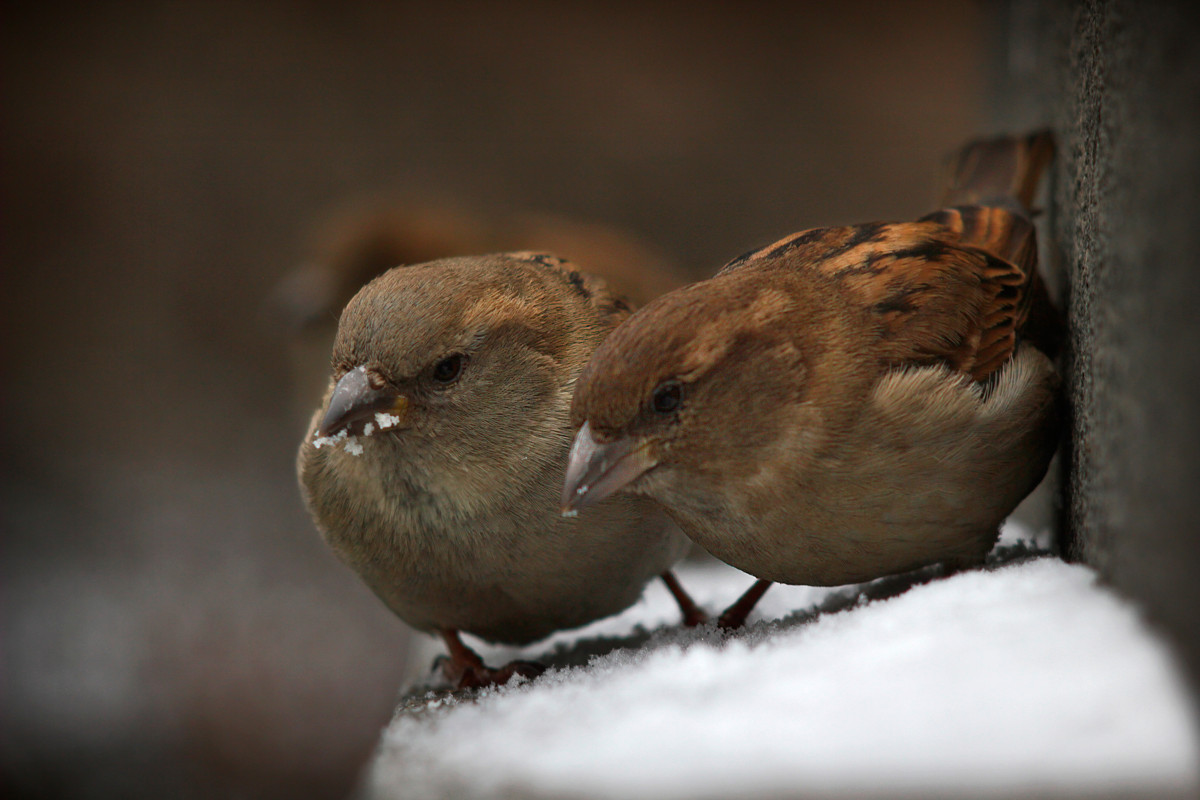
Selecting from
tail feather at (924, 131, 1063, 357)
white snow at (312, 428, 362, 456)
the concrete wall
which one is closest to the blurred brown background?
tail feather at (924, 131, 1063, 357)

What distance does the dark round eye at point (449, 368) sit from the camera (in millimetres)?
1839

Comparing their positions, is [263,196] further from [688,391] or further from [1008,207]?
[688,391]

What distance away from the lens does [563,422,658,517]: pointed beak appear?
5.32 feet

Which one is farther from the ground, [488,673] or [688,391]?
[688,391]

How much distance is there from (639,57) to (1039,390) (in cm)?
539

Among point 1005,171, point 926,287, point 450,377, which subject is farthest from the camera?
point 1005,171

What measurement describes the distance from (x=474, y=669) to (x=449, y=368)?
74 cm

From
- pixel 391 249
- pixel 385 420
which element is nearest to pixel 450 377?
pixel 385 420

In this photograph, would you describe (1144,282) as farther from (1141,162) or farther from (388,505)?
(388,505)

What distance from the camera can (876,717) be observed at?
1203mm

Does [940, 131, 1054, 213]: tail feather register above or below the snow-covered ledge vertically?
above

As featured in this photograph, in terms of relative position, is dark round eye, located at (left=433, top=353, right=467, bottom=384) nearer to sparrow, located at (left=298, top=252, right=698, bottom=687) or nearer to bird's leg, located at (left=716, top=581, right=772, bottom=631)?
sparrow, located at (left=298, top=252, right=698, bottom=687)

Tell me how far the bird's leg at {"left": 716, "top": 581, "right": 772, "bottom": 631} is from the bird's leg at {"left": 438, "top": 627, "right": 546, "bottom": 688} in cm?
43

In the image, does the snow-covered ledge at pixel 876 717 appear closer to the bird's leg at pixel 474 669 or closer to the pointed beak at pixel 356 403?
the bird's leg at pixel 474 669
